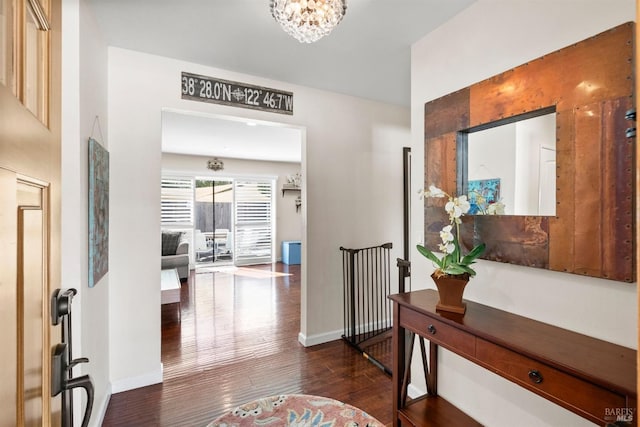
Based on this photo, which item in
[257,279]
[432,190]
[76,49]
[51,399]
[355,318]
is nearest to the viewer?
[51,399]

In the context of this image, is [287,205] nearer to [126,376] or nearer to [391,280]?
[391,280]

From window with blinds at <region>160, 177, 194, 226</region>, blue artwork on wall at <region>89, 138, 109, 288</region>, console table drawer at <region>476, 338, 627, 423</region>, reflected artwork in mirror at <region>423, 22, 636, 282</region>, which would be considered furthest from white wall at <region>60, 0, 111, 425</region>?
window with blinds at <region>160, 177, 194, 226</region>

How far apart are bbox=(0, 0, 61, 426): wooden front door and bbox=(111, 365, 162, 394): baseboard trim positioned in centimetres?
179

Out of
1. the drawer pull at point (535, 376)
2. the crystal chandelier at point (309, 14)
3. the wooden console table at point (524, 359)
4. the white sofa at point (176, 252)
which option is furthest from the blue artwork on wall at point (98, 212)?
the white sofa at point (176, 252)

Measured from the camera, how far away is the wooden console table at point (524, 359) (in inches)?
37.4

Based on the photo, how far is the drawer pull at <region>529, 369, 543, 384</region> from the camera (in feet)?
3.57

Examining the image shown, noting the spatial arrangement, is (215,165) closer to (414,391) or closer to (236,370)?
(236,370)

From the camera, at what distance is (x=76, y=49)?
1.51 metres

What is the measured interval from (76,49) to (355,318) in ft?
9.91

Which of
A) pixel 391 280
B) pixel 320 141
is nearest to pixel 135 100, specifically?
pixel 320 141

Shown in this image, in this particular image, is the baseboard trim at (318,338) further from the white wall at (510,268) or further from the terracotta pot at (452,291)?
the terracotta pot at (452,291)

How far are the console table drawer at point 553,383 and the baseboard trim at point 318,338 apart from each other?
1.89 meters

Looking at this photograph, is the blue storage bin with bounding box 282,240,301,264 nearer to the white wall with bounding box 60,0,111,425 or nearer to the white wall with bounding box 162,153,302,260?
the white wall with bounding box 162,153,302,260

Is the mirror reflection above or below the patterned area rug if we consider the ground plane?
above
